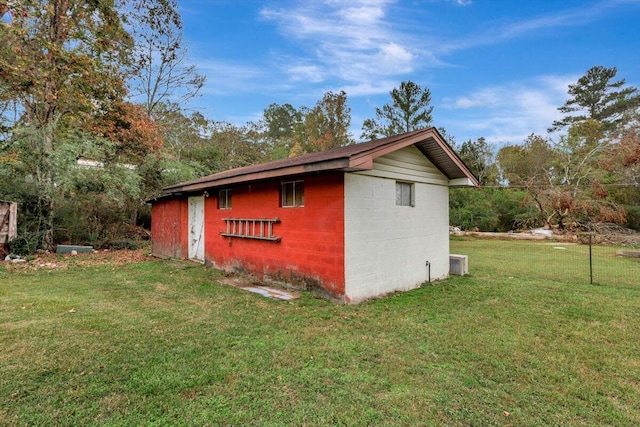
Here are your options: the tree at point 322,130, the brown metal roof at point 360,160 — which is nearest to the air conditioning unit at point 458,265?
the brown metal roof at point 360,160

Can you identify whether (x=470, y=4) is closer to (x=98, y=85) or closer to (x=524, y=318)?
(x=524, y=318)

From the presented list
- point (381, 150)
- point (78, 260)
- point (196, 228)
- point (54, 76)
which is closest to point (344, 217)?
point (381, 150)

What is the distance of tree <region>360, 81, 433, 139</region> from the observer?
24.7m

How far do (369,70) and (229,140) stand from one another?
1121 cm

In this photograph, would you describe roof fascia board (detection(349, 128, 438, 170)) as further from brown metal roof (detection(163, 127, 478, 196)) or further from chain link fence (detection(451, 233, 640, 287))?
chain link fence (detection(451, 233, 640, 287))

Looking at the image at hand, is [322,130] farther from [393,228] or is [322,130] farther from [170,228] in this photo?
[393,228]

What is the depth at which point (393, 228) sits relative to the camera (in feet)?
19.7

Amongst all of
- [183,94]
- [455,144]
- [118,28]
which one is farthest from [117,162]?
[455,144]

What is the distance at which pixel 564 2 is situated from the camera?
9.58 metres

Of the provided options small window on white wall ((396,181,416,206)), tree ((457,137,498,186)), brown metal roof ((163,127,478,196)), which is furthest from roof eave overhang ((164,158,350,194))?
tree ((457,137,498,186))

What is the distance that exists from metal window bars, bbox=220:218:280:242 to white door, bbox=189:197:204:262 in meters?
1.62

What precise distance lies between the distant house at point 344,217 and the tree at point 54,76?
5.38 meters

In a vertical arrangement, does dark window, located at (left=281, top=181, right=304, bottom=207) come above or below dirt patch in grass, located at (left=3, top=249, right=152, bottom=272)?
above

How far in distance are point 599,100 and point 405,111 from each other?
57.5ft
